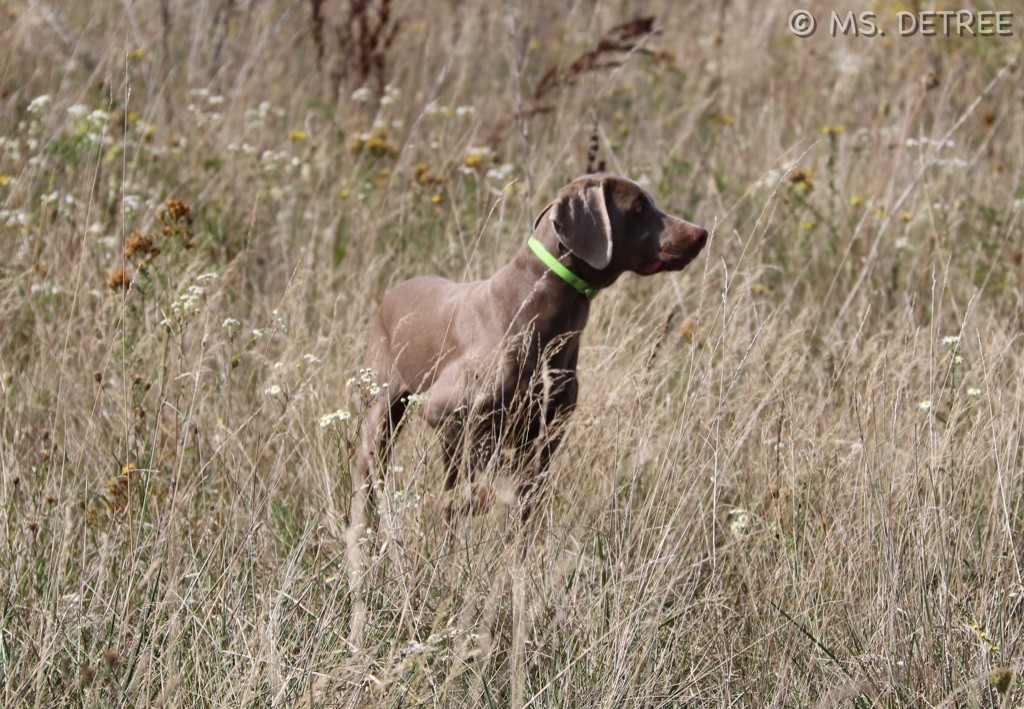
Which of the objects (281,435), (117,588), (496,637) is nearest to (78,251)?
(281,435)

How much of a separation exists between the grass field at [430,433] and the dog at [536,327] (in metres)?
0.13

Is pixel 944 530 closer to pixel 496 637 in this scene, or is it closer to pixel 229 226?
pixel 496 637

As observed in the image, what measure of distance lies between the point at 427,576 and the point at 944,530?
45.2 inches

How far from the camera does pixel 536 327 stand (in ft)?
10.9

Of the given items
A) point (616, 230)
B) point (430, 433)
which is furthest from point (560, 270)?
point (430, 433)

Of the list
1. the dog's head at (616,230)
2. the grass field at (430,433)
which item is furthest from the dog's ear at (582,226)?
the grass field at (430,433)

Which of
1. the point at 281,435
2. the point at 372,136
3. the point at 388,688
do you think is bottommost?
the point at 388,688

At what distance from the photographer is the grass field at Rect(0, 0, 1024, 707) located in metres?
2.59

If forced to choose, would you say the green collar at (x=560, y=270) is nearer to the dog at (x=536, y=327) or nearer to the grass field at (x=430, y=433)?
the dog at (x=536, y=327)

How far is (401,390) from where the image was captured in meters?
3.77

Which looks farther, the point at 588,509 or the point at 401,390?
the point at 401,390

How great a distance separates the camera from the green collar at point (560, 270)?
3.33 metres

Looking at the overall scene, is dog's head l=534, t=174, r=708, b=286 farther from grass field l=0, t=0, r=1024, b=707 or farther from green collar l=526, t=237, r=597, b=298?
→ grass field l=0, t=0, r=1024, b=707

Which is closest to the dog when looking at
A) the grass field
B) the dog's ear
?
the dog's ear
